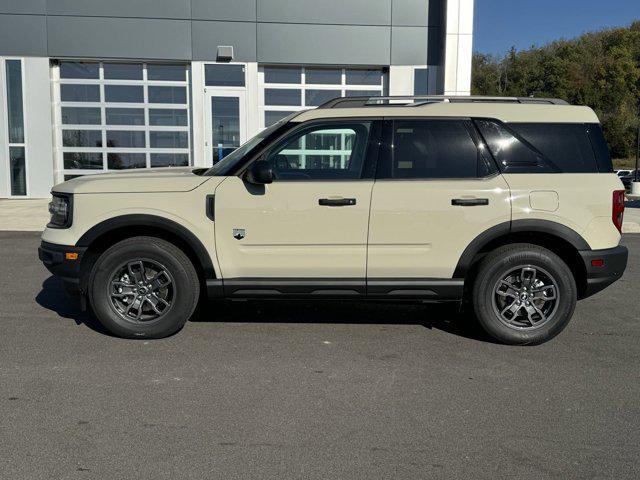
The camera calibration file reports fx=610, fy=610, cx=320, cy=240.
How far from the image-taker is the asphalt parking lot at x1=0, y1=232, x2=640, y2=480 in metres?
3.10

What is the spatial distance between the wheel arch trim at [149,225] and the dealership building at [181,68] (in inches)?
461

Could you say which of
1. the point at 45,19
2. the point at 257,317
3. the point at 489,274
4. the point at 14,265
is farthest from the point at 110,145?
the point at 489,274

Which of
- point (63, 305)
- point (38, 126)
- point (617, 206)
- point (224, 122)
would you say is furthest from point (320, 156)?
point (38, 126)

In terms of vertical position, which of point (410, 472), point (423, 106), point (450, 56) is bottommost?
point (410, 472)

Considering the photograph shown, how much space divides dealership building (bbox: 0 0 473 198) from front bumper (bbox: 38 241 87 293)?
1164 cm

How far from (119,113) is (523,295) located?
1388cm

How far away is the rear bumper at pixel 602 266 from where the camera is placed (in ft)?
16.2

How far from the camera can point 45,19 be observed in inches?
617

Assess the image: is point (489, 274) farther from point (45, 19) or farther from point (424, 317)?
point (45, 19)

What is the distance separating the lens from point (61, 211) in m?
5.05

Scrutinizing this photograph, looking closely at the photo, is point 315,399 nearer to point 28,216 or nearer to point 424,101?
point 424,101

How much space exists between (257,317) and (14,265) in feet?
14.0

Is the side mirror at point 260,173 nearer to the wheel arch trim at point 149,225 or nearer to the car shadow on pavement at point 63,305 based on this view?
the wheel arch trim at point 149,225

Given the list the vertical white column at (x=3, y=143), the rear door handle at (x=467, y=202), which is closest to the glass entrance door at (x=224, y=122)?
the vertical white column at (x=3, y=143)
